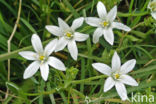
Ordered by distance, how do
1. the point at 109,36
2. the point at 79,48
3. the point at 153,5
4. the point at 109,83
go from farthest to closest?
the point at 79,48, the point at 153,5, the point at 109,36, the point at 109,83

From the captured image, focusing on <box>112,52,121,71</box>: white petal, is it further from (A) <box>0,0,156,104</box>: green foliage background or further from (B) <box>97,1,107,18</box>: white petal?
(B) <box>97,1,107,18</box>: white petal

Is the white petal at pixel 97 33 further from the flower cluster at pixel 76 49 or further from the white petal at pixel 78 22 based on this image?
the white petal at pixel 78 22

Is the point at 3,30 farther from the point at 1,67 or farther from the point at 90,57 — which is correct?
the point at 90,57

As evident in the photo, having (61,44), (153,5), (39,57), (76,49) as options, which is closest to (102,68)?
(76,49)

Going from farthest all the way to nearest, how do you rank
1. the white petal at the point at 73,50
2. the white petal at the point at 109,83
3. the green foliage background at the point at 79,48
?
the green foliage background at the point at 79,48 < the white petal at the point at 73,50 < the white petal at the point at 109,83

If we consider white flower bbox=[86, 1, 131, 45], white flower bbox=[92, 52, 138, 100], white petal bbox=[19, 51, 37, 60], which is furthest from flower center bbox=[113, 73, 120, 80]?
white petal bbox=[19, 51, 37, 60]

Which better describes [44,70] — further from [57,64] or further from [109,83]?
[109,83]

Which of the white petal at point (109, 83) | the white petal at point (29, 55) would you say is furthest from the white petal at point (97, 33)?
the white petal at point (29, 55)

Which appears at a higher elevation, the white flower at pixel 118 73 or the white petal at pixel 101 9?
the white petal at pixel 101 9

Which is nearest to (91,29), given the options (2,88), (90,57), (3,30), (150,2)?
(90,57)
